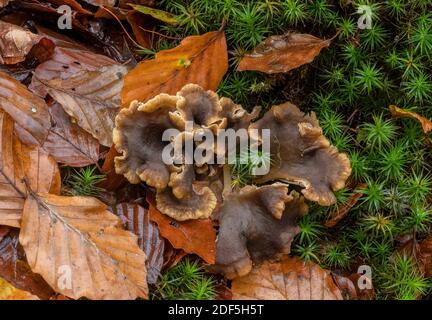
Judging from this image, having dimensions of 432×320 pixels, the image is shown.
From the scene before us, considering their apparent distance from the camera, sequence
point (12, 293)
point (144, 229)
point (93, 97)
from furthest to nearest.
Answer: point (93, 97) → point (144, 229) → point (12, 293)

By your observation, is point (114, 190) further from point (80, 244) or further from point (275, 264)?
point (275, 264)

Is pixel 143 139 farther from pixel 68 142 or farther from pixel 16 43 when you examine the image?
pixel 16 43

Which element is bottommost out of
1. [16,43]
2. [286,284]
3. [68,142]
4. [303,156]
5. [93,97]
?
[286,284]

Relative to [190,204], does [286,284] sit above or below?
below

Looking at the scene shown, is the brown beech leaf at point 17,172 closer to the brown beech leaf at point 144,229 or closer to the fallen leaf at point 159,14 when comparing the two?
the brown beech leaf at point 144,229

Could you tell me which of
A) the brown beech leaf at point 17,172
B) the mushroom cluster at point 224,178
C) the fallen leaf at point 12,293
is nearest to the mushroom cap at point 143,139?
the mushroom cluster at point 224,178

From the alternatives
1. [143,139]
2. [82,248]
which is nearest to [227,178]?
[143,139]

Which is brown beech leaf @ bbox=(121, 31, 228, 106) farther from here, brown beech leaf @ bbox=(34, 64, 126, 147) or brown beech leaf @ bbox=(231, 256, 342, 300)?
brown beech leaf @ bbox=(231, 256, 342, 300)
